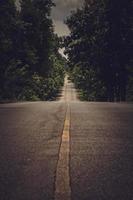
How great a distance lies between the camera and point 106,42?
52750mm

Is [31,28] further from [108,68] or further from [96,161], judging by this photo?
[96,161]

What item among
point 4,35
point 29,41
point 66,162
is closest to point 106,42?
point 4,35

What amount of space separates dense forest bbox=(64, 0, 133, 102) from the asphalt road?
135 ft

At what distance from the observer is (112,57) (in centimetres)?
5238

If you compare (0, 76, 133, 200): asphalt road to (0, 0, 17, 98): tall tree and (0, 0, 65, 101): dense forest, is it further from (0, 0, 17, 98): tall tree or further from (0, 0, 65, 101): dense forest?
(0, 0, 65, 101): dense forest

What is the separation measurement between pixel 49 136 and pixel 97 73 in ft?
153

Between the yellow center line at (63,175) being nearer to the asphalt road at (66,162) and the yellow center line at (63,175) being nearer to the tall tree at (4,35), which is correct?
the asphalt road at (66,162)

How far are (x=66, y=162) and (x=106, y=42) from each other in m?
46.9

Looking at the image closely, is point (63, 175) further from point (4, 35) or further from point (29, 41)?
point (29, 41)

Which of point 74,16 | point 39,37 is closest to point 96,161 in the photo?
point 74,16

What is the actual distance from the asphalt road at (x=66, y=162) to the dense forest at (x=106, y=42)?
135ft

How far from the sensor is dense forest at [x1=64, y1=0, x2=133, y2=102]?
5256cm

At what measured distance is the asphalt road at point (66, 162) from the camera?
16.4 feet

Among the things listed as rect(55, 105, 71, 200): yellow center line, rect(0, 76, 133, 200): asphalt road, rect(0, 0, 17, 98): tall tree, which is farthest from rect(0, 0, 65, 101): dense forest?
rect(55, 105, 71, 200): yellow center line
